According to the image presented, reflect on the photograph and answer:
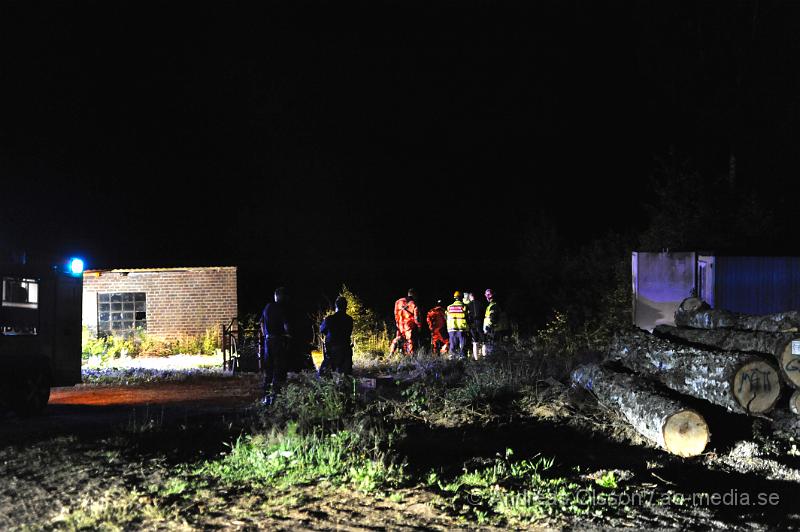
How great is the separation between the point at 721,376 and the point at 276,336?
5808 millimetres

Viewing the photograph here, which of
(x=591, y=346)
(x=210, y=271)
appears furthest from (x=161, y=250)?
(x=591, y=346)

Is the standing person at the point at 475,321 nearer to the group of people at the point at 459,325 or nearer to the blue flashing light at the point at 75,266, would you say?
the group of people at the point at 459,325

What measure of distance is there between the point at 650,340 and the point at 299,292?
12428 millimetres

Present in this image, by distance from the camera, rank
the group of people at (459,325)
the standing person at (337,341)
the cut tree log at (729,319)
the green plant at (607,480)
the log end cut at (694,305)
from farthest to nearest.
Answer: the group of people at (459,325), the log end cut at (694,305), the standing person at (337,341), the cut tree log at (729,319), the green plant at (607,480)

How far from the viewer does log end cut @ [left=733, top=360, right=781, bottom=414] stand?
8.81 meters

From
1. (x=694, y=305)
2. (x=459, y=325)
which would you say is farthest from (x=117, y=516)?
(x=459, y=325)

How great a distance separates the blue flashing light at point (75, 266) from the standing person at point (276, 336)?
2594 millimetres

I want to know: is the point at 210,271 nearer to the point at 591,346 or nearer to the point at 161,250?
the point at 161,250

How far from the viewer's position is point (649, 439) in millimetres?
8328

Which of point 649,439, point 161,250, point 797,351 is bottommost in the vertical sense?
point 649,439

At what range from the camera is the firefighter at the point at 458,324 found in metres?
16.3

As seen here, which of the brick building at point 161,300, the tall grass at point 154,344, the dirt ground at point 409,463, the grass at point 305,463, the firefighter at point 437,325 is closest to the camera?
the dirt ground at point 409,463

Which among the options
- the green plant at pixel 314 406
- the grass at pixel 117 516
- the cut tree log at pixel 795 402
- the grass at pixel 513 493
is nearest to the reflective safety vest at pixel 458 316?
the green plant at pixel 314 406

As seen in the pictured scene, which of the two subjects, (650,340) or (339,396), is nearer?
(339,396)
